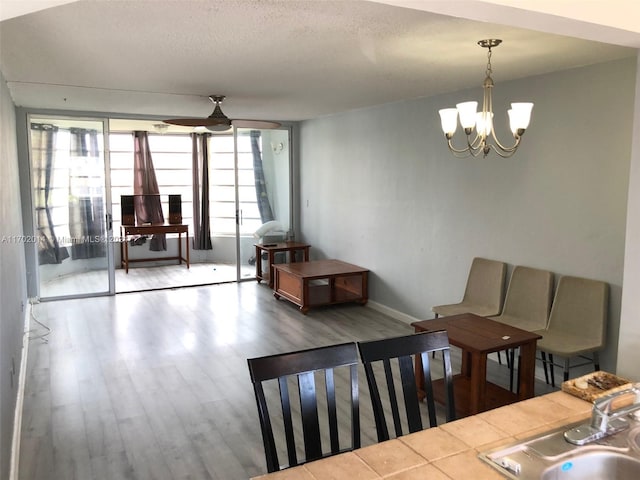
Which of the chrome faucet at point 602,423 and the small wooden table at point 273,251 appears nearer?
the chrome faucet at point 602,423

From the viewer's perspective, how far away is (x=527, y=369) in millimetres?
3359

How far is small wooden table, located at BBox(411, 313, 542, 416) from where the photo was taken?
3170mm

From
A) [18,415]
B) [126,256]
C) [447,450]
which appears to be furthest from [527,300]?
[126,256]

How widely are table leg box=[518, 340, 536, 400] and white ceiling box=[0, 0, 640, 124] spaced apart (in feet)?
6.19

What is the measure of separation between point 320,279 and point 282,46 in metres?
3.34

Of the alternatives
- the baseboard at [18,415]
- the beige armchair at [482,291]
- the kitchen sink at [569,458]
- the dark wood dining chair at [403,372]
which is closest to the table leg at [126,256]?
the baseboard at [18,415]

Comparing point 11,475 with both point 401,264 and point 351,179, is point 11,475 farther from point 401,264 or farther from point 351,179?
point 351,179

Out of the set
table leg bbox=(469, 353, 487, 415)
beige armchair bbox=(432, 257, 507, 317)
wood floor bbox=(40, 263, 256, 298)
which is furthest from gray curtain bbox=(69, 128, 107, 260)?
table leg bbox=(469, 353, 487, 415)

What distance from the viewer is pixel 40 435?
317 centimetres

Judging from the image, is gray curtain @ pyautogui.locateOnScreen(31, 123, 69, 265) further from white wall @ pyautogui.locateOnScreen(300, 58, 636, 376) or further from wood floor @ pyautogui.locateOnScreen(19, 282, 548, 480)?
white wall @ pyautogui.locateOnScreen(300, 58, 636, 376)

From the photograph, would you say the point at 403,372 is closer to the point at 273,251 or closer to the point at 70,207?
the point at 273,251

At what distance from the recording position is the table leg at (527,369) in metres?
3.33

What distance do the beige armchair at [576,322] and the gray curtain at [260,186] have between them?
479 cm

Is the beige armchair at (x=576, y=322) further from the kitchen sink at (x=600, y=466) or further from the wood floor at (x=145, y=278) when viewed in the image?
the wood floor at (x=145, y=278)
